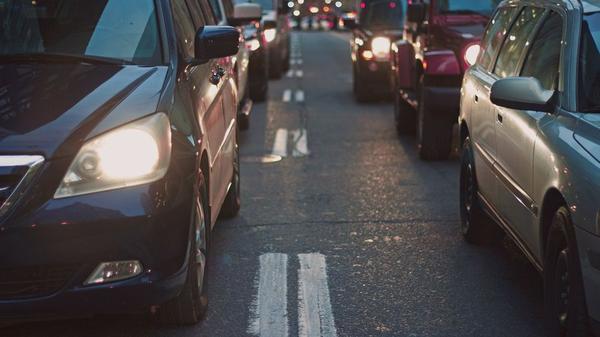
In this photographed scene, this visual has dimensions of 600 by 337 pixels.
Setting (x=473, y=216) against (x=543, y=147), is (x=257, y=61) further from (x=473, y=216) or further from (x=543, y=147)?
(x=543, y=147)

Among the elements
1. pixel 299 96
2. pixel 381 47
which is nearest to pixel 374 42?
pixel 381 47

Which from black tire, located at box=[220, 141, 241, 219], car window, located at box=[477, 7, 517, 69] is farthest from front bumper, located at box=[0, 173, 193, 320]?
black tire, located at box=[220, 141, 241, 219]

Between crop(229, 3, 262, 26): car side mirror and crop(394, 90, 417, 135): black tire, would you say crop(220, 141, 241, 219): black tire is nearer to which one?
crop(229, 3, 262, 26): car side mirror

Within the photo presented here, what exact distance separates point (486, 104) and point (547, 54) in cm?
99

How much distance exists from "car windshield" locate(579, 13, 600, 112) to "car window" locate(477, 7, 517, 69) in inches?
54.1

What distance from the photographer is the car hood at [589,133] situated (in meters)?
4.75

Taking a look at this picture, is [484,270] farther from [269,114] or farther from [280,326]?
[269,114]

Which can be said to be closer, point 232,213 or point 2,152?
point 2,152

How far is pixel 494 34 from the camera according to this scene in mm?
7461

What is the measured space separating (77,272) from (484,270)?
2.78 m

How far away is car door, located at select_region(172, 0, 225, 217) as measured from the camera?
5949 mm

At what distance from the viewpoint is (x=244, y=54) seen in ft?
45.7

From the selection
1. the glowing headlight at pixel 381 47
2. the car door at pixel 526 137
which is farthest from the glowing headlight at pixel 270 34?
the car door at pixel 526 137

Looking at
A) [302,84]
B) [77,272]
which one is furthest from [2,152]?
[302,84]
